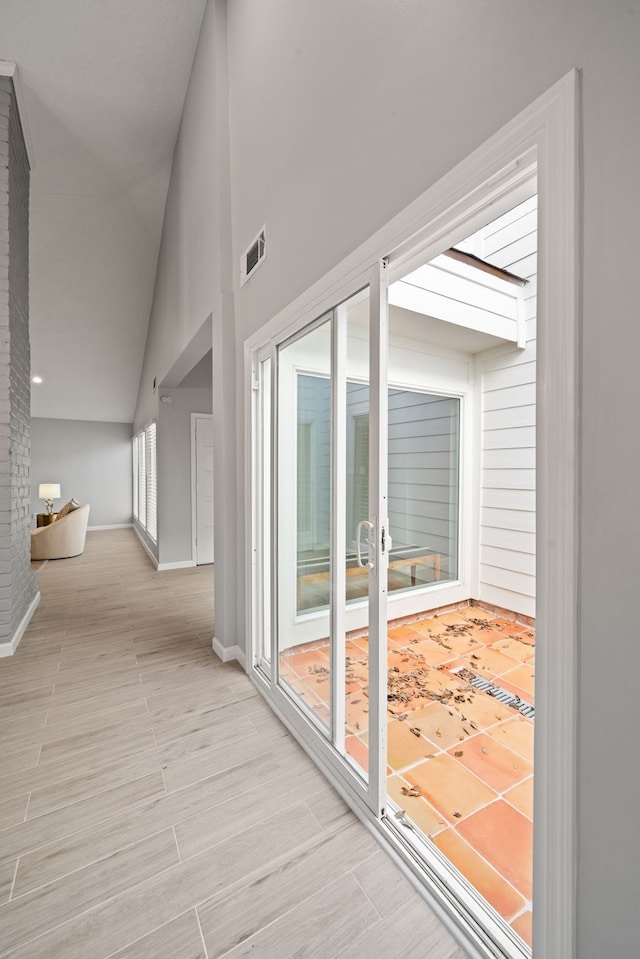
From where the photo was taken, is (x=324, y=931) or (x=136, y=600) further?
(x=136, y=600)

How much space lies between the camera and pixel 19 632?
3338mm

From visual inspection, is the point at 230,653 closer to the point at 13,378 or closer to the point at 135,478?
the point at 13,378

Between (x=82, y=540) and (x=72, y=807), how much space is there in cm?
573

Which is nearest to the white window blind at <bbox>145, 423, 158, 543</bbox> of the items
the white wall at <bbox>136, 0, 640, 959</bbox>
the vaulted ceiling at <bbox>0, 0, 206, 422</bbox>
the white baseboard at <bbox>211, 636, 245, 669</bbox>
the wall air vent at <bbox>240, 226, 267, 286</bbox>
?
the vaulted ceiling at <bbox>0, 0, 206, 422</bbox>

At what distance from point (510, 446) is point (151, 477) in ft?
17.2

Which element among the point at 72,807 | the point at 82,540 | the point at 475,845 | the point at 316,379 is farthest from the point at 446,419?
the point at 82,540

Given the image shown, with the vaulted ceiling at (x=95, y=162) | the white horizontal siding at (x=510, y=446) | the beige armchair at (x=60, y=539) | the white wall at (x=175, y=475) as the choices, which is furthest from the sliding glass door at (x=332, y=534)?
the beige armchair at (x=60, y=539)

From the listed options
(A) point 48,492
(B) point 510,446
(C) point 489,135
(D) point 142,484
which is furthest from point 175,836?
(A) point 48,492

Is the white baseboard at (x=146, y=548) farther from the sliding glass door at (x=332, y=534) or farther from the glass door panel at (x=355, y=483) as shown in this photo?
the glass door panel at (x=355, y=483)

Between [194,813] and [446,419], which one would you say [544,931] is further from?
[446,419]

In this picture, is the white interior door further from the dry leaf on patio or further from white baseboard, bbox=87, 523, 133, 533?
the dry leaf on patio

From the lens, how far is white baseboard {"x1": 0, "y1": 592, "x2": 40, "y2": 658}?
3057 millimetres

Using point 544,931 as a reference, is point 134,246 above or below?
above

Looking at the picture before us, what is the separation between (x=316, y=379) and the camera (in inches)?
82.8
